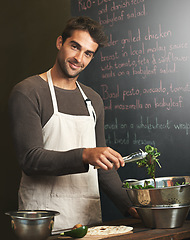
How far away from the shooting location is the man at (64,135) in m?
1.93

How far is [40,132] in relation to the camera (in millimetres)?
1993

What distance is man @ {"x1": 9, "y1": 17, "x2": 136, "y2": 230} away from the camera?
1.93m

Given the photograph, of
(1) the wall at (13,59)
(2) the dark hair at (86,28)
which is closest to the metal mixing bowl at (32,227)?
(2) the dark hair at (86,28)

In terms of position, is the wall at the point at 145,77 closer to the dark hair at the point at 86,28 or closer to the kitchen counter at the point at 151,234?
the dark hair at the point at 86,28

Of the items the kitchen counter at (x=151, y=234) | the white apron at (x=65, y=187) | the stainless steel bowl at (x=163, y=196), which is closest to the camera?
the kitchen counter at (x=151, y=234)

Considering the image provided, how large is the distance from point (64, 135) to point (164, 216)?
0.66m

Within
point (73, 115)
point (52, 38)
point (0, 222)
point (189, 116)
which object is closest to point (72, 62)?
point (73, 115)

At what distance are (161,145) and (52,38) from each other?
1532 mm

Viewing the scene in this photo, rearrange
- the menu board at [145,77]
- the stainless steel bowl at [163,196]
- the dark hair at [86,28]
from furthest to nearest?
the menu board at [145,77], the dark hair at [86,28], the stainless steel bowl at [163,196]

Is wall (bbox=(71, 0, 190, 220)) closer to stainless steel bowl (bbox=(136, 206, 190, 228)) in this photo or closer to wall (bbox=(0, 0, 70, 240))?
stainless steel bowl (bbox=(136, 206, 190, 228))

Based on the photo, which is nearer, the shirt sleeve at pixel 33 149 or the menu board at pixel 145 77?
the shirt sleeve at pixel 33 149

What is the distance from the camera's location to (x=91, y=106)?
2.35 metres

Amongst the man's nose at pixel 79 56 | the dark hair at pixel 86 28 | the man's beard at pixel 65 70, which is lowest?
the man's beard at pixel 65 70

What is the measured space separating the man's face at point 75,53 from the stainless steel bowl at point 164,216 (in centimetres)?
81
